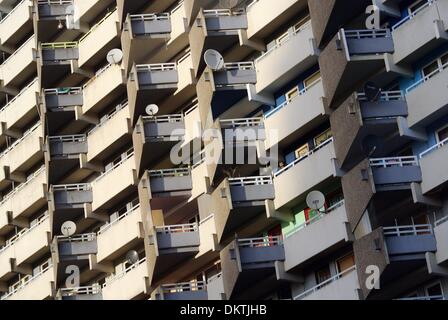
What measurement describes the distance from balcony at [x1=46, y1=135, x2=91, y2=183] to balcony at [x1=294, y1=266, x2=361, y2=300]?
15.2 metres

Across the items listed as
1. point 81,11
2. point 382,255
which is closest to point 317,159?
point 382,255

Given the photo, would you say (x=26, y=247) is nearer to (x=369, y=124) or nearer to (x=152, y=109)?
(x=152, y=109)

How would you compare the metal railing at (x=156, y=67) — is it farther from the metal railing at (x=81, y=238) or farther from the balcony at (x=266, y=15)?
the metal railing at (x=81, y=238)

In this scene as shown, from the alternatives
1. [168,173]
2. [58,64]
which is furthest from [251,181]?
[58,64]

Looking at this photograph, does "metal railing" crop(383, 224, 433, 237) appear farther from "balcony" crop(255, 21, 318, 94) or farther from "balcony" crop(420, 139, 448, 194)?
"balcony" crop(255, 21, 318, 94)

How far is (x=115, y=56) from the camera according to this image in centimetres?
5034

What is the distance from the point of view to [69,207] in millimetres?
51188

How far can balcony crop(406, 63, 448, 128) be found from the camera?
3656 cm

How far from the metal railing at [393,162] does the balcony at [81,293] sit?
15.1 meters

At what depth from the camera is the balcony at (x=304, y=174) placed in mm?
40000

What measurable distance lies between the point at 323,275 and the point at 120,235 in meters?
10.6

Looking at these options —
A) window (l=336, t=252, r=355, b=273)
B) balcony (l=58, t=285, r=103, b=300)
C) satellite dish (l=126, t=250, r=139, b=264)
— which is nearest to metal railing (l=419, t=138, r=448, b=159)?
window (l=336, t=252, r=355, b=273)

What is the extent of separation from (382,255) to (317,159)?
516cm
